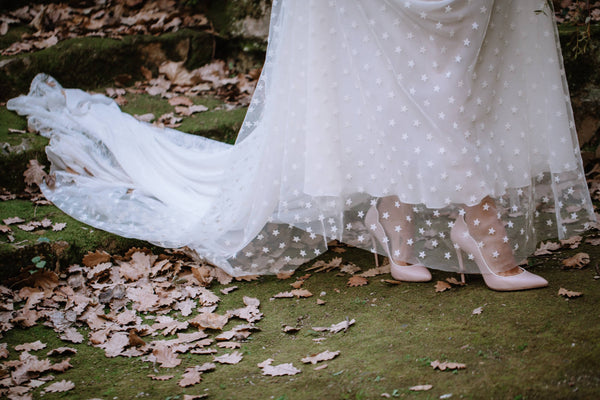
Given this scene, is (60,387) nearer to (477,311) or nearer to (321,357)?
(321,357)

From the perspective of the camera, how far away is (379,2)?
9.46 ft

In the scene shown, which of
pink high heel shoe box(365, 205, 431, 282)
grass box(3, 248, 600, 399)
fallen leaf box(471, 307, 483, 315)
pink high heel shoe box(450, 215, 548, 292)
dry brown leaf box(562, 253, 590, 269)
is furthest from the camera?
pink high heel shoe box(365, 205, 431, 282)

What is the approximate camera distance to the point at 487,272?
290 cm

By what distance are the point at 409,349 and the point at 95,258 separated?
213 centimetres

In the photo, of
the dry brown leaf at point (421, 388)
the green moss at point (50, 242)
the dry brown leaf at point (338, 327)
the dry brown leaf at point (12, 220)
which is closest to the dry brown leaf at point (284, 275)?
the dry brown leaf at point (338, 327)

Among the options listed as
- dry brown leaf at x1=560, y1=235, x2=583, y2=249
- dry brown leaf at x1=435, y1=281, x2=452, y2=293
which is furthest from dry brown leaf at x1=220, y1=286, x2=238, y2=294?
dry brown leaf at x1=560, y1=235, x2=583, y2=249

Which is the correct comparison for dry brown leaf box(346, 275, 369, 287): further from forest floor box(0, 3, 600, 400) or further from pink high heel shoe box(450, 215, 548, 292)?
pink high heel shoe box(450, 215, 548, 292)

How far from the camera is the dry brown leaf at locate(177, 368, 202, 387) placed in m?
2.41

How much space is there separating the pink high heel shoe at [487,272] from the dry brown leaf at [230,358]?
127cm

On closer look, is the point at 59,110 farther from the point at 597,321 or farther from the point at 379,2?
the point at 597,321

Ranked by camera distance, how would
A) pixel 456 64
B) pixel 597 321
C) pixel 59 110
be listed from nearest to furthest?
pixel 597 321, pixel 456 64, pixel 59 110

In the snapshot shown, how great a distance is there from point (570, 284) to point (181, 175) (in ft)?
8.75

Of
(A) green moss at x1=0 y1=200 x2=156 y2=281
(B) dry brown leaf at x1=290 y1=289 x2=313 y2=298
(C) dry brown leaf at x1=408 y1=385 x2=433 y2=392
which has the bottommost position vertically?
(C) dry brown leaf at x1=408 y1=385 x2=433 y2=392

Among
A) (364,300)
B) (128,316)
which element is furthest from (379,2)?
(128,316)
